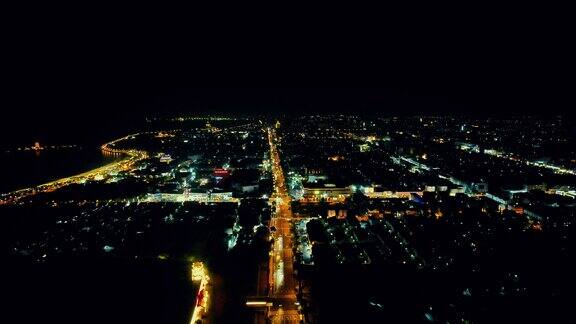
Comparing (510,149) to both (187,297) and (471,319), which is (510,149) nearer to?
(471,319)

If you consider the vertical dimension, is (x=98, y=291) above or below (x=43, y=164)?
above

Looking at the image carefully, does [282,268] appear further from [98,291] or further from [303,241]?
[98,291]

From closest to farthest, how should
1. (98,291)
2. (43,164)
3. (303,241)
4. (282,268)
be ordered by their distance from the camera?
(98,291)
(282,268)
(303,241)
(43,164)

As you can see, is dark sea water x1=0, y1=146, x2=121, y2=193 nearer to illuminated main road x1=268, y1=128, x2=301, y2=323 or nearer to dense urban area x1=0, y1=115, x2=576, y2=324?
dense urban area x1=0, y1=115, x2=576, y2=324

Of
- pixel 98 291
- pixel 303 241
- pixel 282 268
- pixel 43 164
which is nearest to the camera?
pixel 98 291

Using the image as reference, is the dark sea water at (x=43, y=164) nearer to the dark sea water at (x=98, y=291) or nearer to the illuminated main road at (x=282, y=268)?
the dark sea water at (x=98, y=291)

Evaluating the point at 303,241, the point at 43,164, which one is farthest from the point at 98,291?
the point at 43,164

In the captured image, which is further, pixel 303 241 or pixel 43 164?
pixel 43 164

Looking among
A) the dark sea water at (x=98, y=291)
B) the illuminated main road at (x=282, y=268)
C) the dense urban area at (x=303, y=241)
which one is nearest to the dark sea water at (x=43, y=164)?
the dense urban area at (x=303, y=241)
